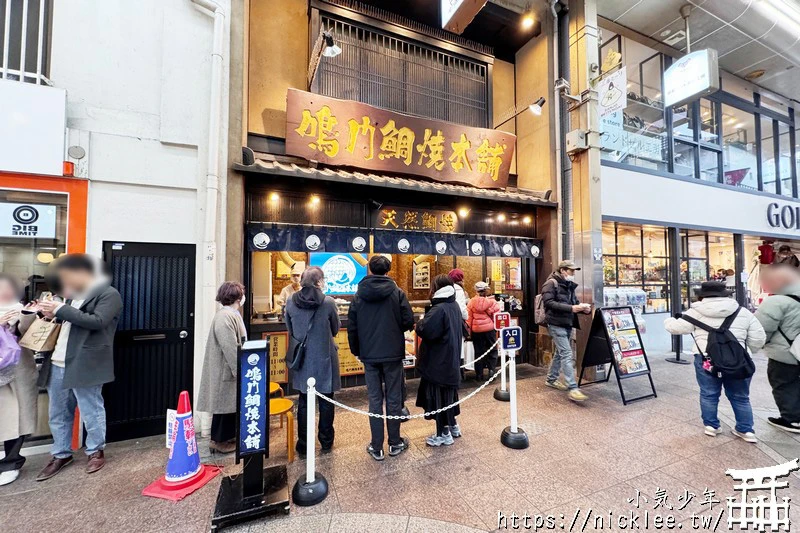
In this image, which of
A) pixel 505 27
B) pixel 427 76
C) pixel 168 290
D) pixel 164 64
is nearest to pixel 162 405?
pixel 168 290

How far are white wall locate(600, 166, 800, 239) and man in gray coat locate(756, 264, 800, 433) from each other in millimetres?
3236

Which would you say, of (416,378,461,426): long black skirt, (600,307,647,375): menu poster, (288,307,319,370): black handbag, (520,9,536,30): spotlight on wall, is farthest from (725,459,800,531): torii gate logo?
(520,9,536,30): spotlight on wall

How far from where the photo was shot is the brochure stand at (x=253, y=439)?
2850 millimetres

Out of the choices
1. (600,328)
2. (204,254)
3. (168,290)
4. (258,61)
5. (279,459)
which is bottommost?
(279,459)

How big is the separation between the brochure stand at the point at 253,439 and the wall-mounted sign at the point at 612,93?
7387 mm

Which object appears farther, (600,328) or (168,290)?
(600,328)

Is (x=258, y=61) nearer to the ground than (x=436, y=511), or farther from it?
farther from it

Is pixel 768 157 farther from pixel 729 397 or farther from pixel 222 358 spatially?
pixel 222 358

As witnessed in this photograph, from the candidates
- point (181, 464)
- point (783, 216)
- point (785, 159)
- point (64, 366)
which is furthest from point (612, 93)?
point (785, 159)

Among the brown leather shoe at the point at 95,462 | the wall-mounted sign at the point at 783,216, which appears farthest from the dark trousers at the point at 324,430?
the wall-mounted sign at the point at 783,216

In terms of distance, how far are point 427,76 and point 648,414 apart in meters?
7.46

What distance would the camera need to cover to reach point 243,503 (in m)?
2.84

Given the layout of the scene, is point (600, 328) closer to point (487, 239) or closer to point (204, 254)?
point (487, 239)

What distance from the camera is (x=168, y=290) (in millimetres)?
4383
